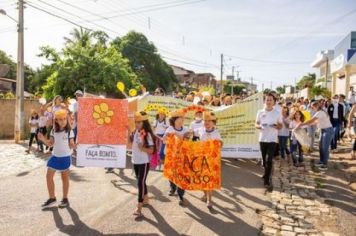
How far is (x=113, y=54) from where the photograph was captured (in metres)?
30.3

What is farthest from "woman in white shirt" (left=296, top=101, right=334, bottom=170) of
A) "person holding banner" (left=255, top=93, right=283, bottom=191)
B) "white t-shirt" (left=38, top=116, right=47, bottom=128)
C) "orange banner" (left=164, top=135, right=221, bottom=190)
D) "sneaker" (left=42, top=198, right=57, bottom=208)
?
"white t-shirt" (left=38, top=116, right=47, bottom=128)

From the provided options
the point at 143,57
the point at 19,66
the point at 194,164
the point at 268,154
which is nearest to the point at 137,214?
the point at 194,164

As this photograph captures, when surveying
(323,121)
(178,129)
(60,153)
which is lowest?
(60,153)

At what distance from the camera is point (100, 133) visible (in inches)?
389

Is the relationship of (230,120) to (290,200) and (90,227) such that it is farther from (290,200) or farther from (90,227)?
(90,227)

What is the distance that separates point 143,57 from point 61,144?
156ft

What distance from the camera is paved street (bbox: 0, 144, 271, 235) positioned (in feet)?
20.3

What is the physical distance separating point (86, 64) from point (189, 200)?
853 inches

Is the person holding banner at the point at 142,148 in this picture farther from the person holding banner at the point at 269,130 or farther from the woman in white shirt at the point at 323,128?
the woman in white shirt at the point at 323,128

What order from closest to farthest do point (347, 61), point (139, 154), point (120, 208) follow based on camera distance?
1. point (139, 154)
2. point (120, 208)
3. point (347, 61)

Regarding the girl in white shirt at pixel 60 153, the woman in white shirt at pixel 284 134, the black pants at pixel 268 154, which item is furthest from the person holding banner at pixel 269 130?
the girl in white shirt at pixel 60 153

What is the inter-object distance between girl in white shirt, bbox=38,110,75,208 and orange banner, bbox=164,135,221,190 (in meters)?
1.77

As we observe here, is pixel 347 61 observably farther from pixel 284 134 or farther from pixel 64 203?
pixel 64 203

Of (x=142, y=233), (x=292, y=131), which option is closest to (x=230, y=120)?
(x=292, y=131)
